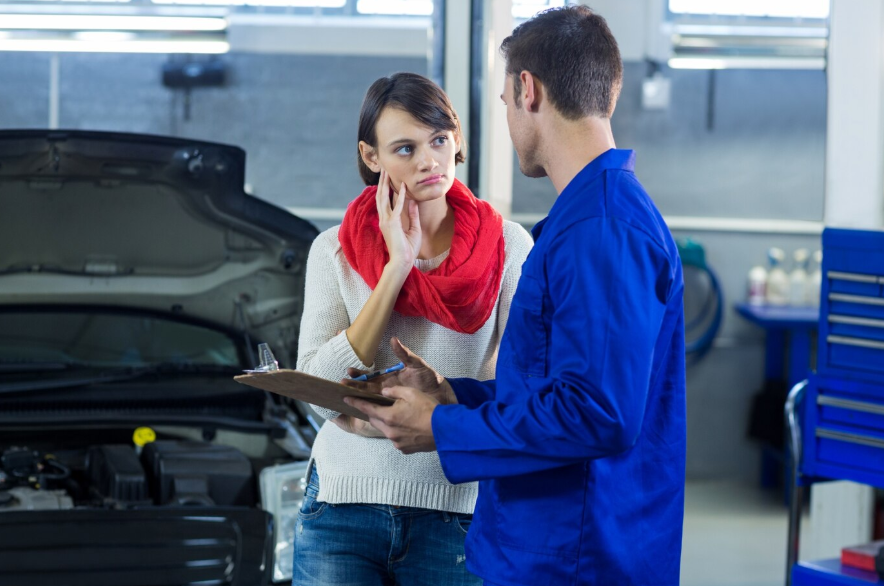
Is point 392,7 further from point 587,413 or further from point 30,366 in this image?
point 587,413

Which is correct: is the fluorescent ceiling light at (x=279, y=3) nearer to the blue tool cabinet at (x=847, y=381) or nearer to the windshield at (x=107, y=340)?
the windshield at (x=107, y=340)

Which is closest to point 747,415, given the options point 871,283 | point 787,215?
point 787,215

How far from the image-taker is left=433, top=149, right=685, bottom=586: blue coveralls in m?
1.02

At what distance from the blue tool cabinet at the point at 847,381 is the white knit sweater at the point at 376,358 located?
3.09 feet

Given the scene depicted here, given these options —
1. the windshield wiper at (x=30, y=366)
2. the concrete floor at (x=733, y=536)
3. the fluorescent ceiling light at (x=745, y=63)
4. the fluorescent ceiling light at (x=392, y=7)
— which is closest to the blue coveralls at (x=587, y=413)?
the windshield wiper at (x=30, y=366)

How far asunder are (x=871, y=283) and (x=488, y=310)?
1061 millimetres

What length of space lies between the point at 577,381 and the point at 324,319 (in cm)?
52

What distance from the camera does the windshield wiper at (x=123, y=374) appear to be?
2236 mm

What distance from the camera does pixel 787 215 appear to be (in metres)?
5.15

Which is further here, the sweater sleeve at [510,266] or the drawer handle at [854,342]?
the drawer handle at [854,342]

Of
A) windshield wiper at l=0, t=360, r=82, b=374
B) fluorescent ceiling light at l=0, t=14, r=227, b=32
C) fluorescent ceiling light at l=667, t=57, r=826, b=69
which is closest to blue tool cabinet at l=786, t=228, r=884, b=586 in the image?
windshield wiper at l=0, t=360, r=82, b=374

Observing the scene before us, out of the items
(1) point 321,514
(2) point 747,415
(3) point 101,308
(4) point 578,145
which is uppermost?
(4) point 578,145

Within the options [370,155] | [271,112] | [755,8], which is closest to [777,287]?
[755,8]

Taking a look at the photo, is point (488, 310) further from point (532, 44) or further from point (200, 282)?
point (200, 282)
